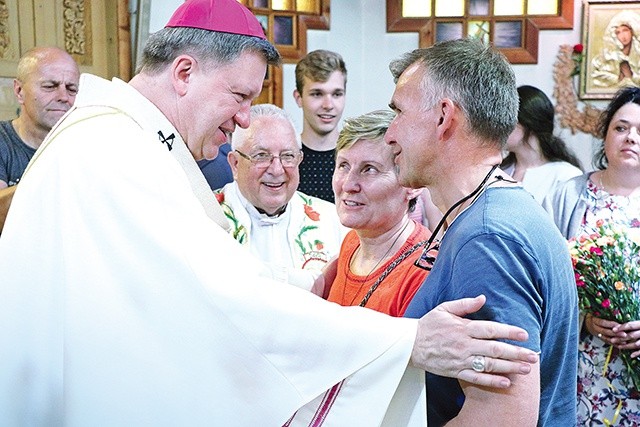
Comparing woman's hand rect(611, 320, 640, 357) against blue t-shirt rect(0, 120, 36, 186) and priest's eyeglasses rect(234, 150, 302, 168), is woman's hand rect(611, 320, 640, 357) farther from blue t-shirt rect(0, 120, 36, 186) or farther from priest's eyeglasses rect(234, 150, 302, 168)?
blue t-shirt rect(0, 120, 36, 186)

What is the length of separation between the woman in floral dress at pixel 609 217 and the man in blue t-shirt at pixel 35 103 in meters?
2.43

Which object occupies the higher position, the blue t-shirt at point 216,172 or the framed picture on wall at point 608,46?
the framed picture on wall at point 608,46

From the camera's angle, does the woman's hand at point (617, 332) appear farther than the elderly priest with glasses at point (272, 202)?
No

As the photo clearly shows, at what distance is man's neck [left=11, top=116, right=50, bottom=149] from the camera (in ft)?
13.1

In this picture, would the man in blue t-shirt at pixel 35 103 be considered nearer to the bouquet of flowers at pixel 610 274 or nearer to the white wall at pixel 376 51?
the bouquet of flowers at pixel 610 274

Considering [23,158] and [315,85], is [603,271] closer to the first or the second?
[315,85]

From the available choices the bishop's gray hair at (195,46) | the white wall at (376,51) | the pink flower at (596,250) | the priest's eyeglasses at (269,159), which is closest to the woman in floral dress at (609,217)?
the pink flower at (596,250)

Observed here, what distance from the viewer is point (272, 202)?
3389 mm

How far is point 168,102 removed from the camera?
212 centimetres

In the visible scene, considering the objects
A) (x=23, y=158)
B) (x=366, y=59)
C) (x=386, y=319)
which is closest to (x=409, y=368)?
(x=386, y=319)

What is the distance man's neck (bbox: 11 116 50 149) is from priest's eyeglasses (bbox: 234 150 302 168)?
1.16 m

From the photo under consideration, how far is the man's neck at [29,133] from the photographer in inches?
157

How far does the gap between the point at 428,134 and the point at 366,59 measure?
16.5 ft

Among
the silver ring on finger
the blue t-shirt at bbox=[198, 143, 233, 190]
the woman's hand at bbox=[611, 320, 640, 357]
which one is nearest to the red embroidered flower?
the blue t-shirt at bbox=[198, 143, 233, 190]
